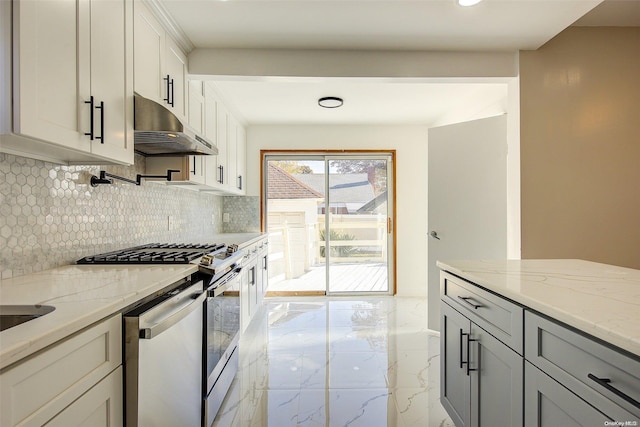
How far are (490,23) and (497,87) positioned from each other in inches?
42.5

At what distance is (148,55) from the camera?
1.84 meters

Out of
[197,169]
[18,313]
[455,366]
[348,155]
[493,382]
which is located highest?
[348,155]

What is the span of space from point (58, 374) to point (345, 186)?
423 centimetres

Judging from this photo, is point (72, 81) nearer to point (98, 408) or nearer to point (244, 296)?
point (98, 408)

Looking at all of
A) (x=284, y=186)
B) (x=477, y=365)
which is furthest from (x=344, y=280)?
(x=477, y=365)

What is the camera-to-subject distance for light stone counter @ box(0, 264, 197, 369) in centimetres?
72

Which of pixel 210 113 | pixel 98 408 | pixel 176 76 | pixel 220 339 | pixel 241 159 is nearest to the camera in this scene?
pixel 98 408

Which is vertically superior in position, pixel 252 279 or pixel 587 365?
pixel 587 365

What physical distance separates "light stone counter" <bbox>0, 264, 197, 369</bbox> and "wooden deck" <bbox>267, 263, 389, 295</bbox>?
334cm

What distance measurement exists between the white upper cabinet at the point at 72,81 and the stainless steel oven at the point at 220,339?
34.3 inches

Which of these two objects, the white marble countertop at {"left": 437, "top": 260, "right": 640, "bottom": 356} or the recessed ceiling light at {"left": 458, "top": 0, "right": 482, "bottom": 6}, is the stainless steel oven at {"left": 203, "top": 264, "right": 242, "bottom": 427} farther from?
the recessed ceiling light at {"left": 458, "top": 0, "right": 482, "bottom": 6}

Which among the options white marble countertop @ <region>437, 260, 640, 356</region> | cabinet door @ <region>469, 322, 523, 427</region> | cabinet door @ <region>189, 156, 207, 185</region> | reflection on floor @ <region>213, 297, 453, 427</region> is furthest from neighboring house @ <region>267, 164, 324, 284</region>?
cabinet door @ <region>469, 322, 523, 427</region>

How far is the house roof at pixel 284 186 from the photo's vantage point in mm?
4824

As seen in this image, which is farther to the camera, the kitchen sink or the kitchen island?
the kitchen sink
